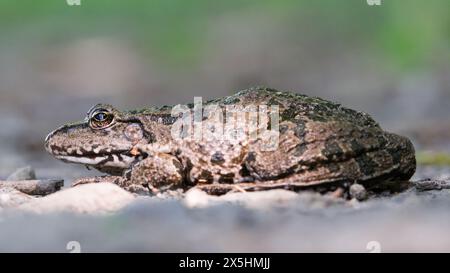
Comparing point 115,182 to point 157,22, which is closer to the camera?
point 115,182

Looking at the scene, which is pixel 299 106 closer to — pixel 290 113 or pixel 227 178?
pixel 290 113

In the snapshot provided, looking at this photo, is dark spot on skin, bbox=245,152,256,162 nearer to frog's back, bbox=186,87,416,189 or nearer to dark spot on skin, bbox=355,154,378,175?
frog's back, bbox=186,87,416,189

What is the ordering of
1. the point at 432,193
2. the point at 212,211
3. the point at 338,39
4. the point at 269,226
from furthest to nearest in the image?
the point at 338,39 < the point at 432,193 < the point at 212,211 < the point at 269,226

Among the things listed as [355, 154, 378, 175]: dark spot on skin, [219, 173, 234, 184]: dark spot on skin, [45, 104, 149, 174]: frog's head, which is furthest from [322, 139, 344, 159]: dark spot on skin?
[45, 104, 149, 174]: frog's head

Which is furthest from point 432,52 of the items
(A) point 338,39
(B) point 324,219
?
(B) point 324,219

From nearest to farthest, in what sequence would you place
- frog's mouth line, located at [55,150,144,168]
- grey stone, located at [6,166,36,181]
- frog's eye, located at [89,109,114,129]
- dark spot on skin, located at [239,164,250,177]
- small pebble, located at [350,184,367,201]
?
small pebble, located at [350,184,367,201]
dark spot on skin, located at [239,164,250,177]
frog's mouth line, located at [55,150,144,168]
frog's eye, located at [89,109,114,129]
grey stone, located at [6,166,36,181]

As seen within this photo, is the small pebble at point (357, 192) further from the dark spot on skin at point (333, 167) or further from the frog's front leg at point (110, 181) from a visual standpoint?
the frog's front leg at point (110, 181)

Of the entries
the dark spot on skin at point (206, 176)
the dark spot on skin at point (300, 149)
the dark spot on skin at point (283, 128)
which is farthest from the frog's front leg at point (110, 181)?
the dark spot on skin at point (300, 149)

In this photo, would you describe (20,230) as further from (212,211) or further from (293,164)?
(293,164)
